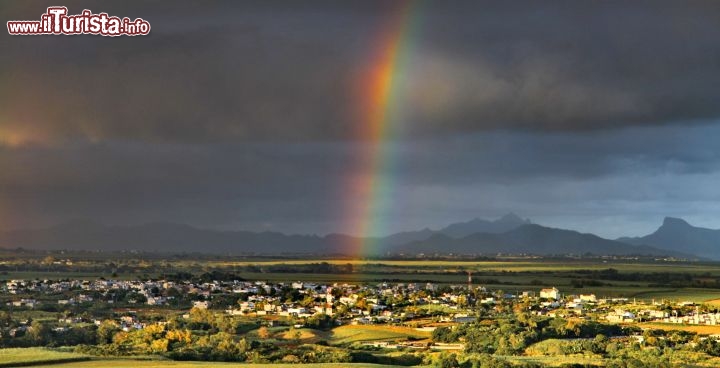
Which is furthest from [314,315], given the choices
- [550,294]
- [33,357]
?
[550,294]

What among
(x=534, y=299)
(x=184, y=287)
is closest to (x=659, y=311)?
(x=534, y=299)

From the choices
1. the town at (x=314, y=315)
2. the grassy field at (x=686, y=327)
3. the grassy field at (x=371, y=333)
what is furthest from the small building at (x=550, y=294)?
the grassy field at (x=371, y=333)

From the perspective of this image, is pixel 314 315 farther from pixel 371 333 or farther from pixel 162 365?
pixel 162 365

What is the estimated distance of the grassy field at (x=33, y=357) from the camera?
42.0 m

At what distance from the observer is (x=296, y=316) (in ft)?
250

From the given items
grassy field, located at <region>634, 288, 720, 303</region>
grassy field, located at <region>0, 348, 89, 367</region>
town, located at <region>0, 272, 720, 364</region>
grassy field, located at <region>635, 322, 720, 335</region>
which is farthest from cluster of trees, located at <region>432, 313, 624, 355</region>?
grassy field, located at <region>634, 288, 720, 303</region>

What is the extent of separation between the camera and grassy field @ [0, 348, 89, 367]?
4203 centimetres

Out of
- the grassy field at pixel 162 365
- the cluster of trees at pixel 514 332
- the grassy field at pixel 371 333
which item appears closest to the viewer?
the grassy field at pixel 162 365

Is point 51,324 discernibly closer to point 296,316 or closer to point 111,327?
point 111,327

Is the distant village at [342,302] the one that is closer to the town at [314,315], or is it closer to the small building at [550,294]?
the small building at [550,294]

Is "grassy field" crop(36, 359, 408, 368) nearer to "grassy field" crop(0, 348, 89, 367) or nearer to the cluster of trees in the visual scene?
"grassy field" crop(0, 348, 89, 367)

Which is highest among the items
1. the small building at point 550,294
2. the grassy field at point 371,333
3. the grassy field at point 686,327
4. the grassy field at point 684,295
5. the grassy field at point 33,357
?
the small building at point 550,294

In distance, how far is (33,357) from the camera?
143 ft

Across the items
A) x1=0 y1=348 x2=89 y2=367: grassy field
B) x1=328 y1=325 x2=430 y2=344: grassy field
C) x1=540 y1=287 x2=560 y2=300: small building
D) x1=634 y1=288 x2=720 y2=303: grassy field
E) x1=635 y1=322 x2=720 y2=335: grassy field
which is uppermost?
x1=540 y1=287 x2=560 y2=300: small building
